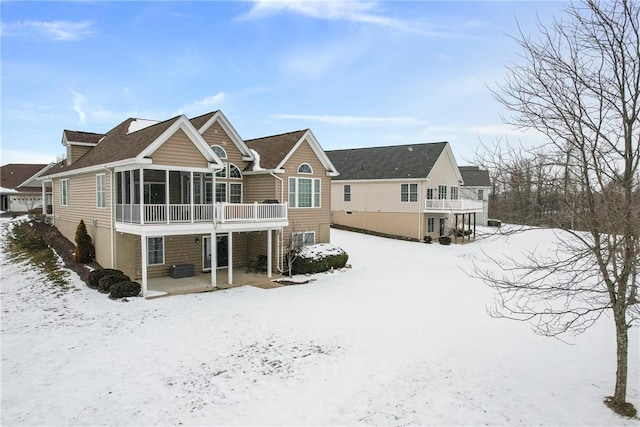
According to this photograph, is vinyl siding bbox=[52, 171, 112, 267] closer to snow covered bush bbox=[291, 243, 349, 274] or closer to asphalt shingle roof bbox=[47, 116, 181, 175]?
asphalt shingle roof bbox=[47, 116, 181, 175]

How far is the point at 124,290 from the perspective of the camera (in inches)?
579

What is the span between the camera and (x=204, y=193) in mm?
19750

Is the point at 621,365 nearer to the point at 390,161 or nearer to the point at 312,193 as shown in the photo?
the point at 312,193

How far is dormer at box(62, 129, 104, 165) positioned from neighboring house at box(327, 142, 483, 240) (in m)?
19.6

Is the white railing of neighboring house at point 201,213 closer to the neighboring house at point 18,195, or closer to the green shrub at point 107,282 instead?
the green shrub at point 107,282

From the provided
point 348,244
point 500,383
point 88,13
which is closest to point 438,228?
point 348,244

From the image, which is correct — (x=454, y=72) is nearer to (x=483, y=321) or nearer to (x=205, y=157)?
(x=483, y=321)

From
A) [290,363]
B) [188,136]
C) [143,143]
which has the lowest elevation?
[290,363]

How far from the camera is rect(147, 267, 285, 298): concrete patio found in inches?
633

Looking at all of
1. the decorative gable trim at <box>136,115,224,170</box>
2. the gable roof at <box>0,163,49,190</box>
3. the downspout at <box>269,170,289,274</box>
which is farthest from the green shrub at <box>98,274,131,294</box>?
the gable roof at <box>0,163,49,190</box>

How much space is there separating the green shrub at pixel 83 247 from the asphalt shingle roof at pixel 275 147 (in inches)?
371

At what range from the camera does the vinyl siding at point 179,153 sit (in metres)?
15.8

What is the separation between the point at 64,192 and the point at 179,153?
12344 mm

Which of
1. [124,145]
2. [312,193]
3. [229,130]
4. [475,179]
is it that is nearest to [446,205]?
[312,193]
